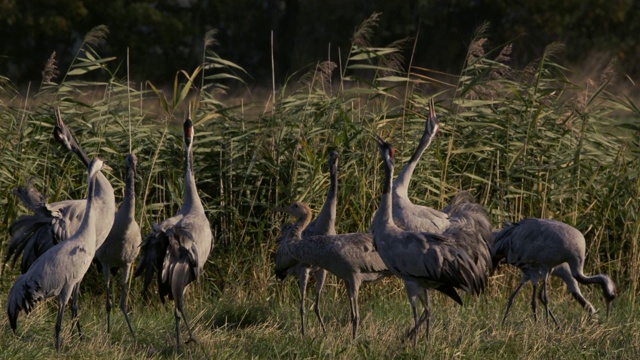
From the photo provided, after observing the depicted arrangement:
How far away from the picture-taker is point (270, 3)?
26.9 metres

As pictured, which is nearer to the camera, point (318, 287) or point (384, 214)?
point (384, 214)

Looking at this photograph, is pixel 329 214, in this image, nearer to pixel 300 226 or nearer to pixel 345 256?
pixel 300 226

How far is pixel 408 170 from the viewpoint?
8102 mm

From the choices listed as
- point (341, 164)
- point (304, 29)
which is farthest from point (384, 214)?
point (304, 29)

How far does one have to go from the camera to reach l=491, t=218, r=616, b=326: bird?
25.1ft

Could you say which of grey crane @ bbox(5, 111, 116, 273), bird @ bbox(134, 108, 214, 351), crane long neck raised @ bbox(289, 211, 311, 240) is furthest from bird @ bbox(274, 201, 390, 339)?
grey crane @ bbox(5, 111, 116, 273)

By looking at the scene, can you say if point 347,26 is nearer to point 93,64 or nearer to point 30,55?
point 30,55

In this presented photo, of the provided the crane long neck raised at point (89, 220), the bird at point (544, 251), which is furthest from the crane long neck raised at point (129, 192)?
the bird at point (544, 251)

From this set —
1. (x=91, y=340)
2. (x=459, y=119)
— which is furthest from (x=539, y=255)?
(x=91, y=340)

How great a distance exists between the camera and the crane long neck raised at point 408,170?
8016 mm

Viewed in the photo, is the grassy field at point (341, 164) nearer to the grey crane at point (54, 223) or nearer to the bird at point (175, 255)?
the grey crane at point (54, 223)

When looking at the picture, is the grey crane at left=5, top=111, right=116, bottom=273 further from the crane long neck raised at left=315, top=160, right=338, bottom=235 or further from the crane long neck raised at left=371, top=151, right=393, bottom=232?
the crane long neck raised at left=371, top=151, right=393, bottom=232

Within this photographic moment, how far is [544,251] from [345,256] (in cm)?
155

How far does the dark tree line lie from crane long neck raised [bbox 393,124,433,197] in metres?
15.8
